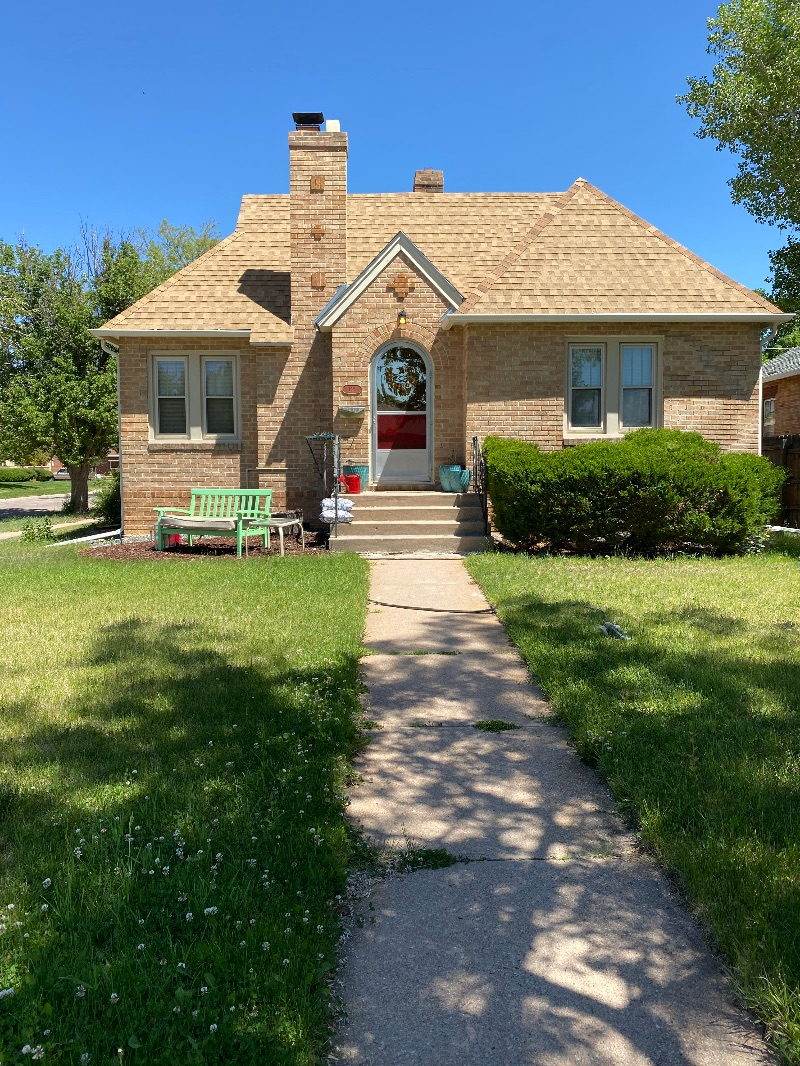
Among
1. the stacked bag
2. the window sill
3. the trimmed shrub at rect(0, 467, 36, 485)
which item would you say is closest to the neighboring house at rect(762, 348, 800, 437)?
the stacked bag

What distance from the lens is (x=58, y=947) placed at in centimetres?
269

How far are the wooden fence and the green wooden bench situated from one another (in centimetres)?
1152

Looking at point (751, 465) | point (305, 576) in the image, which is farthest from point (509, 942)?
point (751, 465)

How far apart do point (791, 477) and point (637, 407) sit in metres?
5.60

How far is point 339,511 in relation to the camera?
1329 centimetres

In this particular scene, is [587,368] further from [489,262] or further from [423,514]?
[423,514]

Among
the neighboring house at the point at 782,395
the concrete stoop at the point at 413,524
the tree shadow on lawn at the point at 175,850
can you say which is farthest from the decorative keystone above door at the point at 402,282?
the neighboring house at the point at 782,395

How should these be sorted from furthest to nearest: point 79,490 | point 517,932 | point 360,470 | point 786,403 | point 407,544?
1. point 786,403
2. point 79,490
3. point 360,470
4. point 407,544
5. point 517,932

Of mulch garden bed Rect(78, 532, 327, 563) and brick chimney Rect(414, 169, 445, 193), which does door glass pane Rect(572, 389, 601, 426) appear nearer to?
mulch garden bed Rect(78, 532, 327, 563)

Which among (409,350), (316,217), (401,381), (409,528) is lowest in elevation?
(409,528)

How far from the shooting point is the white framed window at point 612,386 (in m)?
14.6

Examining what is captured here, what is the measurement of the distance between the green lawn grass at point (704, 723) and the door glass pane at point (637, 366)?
607 cm

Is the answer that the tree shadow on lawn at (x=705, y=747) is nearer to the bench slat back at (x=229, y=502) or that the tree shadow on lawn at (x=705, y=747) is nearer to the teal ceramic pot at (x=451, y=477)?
the teal ceramic pot at (x=451, y=477)

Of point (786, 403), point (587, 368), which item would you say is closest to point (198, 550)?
point (587, 368)
